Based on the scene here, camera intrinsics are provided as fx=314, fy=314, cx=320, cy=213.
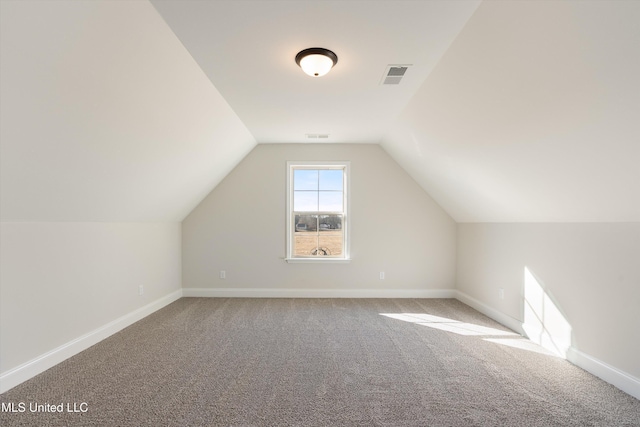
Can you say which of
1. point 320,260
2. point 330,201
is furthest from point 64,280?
point 330,201

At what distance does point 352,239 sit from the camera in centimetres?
480

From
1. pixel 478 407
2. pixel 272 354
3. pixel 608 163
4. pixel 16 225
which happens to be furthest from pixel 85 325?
pixel 608 163

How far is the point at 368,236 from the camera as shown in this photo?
189 inches

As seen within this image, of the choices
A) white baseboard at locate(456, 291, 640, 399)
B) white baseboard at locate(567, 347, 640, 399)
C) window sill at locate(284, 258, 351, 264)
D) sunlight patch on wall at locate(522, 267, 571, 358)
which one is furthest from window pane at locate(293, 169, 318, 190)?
white baseboard at locate(567, 347, 640, 399)

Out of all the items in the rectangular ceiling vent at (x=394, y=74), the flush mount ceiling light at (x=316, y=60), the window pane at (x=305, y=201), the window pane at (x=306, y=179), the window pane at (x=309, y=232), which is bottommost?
the window pane at (x=309, y=232)

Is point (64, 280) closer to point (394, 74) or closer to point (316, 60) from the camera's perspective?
point (316, 60)

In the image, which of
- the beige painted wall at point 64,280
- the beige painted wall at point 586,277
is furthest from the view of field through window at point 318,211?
the beige painted wall at point 586,277

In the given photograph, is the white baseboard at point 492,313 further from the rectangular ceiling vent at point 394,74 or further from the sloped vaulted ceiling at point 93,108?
the sloped vaulted ceiling at point 93,108

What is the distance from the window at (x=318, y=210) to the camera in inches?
194

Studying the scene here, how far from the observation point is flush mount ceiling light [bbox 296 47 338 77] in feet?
7.24

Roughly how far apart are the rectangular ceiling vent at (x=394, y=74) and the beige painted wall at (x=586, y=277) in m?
1.93

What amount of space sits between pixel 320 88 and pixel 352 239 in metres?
2.53

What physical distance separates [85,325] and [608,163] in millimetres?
4250

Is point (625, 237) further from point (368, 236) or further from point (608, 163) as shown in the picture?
point (368, 236)
